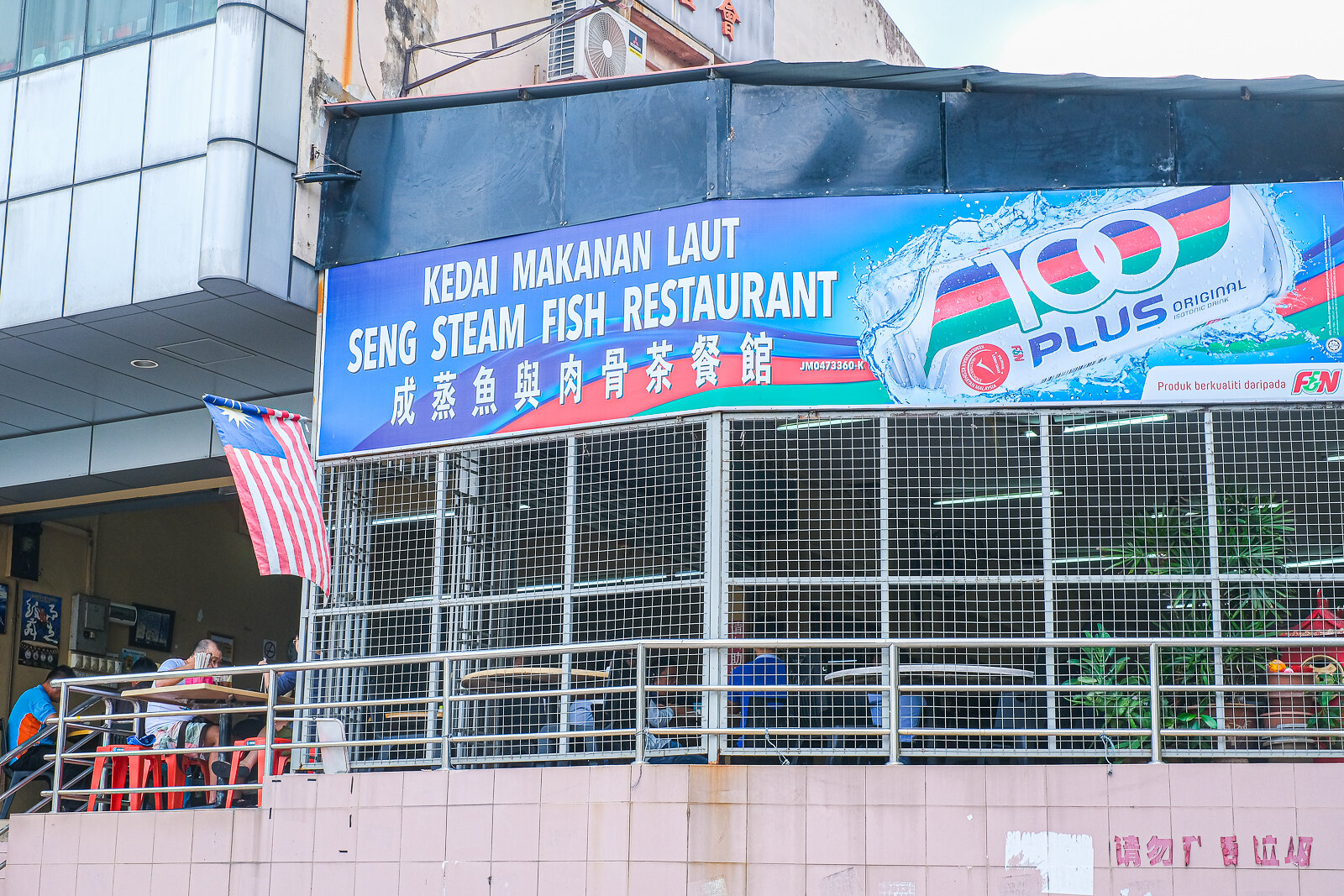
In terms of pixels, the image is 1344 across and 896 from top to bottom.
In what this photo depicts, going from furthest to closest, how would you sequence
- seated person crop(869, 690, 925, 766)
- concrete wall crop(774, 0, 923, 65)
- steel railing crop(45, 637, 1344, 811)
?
concrete wall crop(774, 0, 923, 65) < seated person crop(869, 690, 925, 766) < steel railing crop(45, 637, 1344, 811)

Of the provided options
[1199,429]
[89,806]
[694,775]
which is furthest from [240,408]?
[1199,429]

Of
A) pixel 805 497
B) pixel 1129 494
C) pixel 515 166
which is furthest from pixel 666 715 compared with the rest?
pixel 515 166

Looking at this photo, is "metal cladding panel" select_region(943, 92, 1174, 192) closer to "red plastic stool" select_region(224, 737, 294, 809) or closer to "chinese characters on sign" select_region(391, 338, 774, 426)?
"chinese characters on sign" select_region(391, 338, 774, 426)

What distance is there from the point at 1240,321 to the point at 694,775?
5594mm

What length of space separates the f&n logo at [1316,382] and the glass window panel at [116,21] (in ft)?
36.0

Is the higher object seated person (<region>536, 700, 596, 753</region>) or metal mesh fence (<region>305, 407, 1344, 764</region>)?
metal mesh fence (<region>305, 407, 1344, 764</region>)

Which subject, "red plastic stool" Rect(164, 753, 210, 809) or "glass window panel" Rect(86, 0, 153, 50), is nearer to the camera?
"red plastic stool" Rect(164, 753, 210, 809)

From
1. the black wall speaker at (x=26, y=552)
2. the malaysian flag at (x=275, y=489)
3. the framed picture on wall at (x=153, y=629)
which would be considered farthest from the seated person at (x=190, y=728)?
the framed picture on wall at (x=153, y=629)

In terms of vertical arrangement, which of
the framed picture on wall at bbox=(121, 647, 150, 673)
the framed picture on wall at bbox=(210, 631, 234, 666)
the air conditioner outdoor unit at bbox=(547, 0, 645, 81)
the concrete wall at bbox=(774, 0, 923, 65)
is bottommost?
the framed picture on wall at bbox=(121, 647, 150, 673)

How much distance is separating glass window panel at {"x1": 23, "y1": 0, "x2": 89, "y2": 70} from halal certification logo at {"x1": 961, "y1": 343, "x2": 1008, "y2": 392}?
949 centimetres

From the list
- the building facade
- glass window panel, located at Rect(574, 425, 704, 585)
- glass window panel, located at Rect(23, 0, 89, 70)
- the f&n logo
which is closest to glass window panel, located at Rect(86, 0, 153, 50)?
the building facade

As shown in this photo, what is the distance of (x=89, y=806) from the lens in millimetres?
13039

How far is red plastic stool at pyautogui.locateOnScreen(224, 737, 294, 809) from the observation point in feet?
38.8

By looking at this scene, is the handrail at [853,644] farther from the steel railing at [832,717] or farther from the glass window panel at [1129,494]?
the glass window panel at [1129,494]
